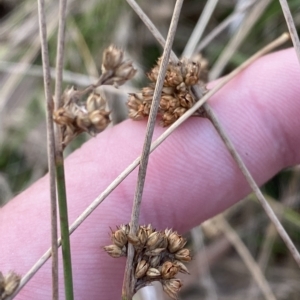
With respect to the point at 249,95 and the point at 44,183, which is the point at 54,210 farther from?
the point at 249,95

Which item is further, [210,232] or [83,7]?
[83,7]

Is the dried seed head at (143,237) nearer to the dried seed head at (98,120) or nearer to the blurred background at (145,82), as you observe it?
the dried seed head at (98,120)

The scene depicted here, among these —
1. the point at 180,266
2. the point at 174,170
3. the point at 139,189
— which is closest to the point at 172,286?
the point at 180,266

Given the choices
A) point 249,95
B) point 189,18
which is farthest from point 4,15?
point 249,95

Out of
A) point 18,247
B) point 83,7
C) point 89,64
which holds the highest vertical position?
point 83,7

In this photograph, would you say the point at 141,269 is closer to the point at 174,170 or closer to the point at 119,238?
the point at 119,238

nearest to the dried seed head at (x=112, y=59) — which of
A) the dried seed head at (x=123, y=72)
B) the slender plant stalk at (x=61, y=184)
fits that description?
the dried seed head at (x=123, y=72)
